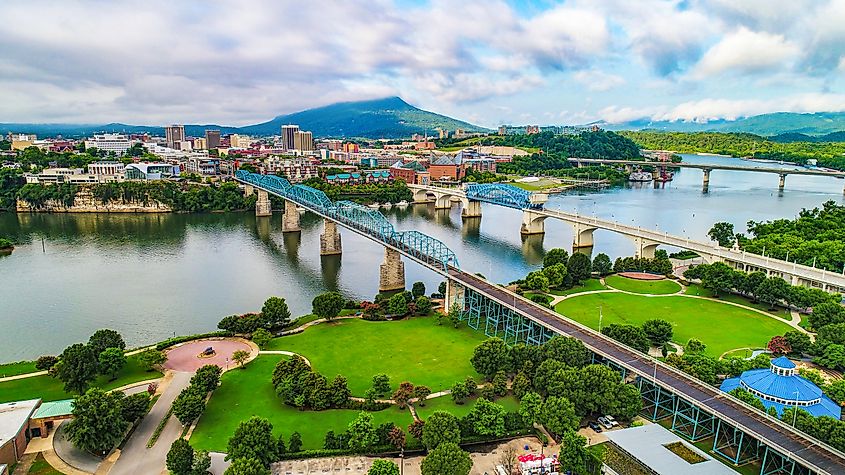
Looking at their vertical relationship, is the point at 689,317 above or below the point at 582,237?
below

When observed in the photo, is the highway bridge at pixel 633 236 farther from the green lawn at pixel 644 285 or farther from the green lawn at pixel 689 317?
the green lawn at pixel 689 317

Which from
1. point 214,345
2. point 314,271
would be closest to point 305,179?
point 314,271

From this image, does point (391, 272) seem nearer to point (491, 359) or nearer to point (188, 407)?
point (491, 359)

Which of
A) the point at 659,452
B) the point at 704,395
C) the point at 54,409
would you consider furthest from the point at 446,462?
the point at 54,409

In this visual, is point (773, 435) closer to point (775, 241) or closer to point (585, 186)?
point (775, 241)

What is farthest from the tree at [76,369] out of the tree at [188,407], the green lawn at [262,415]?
the green lawn at [262,415]

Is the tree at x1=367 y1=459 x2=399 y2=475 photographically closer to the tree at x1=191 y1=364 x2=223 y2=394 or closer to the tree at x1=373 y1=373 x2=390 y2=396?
the tree at x1=373 y1=373 x2=390 y2=396
